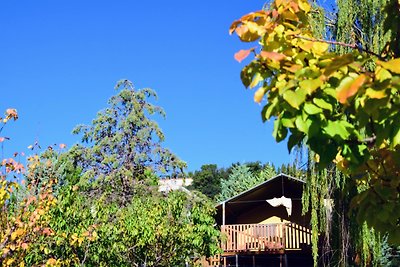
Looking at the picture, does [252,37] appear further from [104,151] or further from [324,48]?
[104,151]

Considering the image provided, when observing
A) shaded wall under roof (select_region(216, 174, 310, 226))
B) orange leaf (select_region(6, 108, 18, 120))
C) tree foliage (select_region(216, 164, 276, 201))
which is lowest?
orange leaf (select_region(6, 108, 18, 120))

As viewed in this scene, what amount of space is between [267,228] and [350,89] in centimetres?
1691

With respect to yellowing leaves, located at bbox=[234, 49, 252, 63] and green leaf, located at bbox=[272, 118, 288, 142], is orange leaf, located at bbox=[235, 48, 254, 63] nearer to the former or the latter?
yellowing leaves, located at bbox=[234, 49, 252, 63]

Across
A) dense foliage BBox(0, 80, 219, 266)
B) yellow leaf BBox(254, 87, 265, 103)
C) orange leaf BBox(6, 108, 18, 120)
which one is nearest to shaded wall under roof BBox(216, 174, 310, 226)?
dense foliage BBox(0, 80, 219, 266)

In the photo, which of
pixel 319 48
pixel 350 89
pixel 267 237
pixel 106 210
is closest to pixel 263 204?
pixel 267 237

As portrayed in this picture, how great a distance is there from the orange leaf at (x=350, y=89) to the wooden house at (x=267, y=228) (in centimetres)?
1456

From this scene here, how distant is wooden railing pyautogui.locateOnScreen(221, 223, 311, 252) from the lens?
1766 cm

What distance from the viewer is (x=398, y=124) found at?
1.97m

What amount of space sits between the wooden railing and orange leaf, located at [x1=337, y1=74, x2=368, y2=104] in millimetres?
15808

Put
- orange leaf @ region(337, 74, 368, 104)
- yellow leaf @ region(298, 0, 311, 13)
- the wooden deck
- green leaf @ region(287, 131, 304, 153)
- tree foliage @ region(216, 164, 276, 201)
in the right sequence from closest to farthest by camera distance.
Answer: orange leaf @ region(337, 74, 368, 104)
green leaf @ region(287, 131, 304, 153)
yellow leaf @ region(298, 0, 311, 13)
the wooden deck
tree foliage @ region(216, 164, 276, 201)

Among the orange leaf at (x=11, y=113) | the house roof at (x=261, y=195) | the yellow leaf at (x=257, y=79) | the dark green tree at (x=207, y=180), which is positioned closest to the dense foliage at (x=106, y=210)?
the orange leaf at (x=11, y=113)

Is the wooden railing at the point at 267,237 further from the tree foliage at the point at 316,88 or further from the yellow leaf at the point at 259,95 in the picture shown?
the yellow leaf at the point at 259,95

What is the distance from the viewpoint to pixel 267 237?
18.1 m

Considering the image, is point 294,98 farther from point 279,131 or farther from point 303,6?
point 303,6
